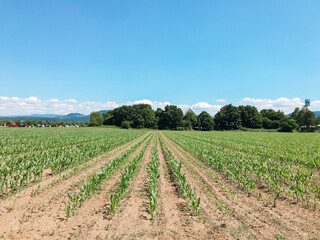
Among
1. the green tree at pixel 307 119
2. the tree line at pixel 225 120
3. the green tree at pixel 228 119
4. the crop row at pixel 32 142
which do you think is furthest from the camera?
the green tree at pixel 228 119

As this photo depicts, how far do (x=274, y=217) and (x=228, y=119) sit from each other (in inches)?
3609

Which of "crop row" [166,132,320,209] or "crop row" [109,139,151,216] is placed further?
"crop row" [166,132,320,209]

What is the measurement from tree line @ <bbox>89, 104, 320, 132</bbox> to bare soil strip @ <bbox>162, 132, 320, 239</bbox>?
84.5m

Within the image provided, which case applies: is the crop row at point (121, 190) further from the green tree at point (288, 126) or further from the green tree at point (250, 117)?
the green tree at point (250, 117)

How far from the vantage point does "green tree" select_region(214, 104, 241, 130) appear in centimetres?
8862

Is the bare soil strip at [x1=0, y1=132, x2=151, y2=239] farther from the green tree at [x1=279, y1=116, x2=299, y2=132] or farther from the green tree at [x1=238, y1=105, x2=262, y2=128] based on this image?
the green tree at [x1=238, y1=105, x2=262, y2=128]

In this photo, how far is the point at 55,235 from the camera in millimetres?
3986

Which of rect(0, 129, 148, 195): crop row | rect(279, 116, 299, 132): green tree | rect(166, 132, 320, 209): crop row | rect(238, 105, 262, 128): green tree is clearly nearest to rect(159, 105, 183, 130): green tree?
rect(238, 105, 262, 128): green tree

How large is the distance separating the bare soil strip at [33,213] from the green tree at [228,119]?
3626 inches

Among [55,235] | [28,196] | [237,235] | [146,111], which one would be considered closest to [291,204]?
[237,235]

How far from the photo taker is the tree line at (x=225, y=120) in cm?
8244

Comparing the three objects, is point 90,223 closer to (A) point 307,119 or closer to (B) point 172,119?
(B) point 172,119

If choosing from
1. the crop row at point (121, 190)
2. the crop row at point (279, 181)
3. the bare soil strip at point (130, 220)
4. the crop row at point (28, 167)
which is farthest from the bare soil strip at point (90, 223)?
the crop row at point (279, 181)

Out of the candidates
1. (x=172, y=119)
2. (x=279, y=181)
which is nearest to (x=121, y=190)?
(x=279, y=181)
